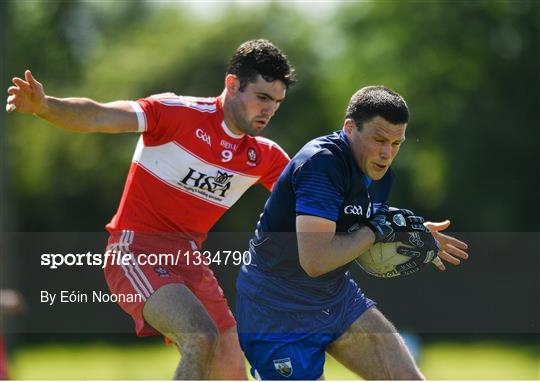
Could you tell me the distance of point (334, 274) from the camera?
6.25 m

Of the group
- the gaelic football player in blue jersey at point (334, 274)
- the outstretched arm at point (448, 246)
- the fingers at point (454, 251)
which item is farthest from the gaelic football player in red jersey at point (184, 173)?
the fingers at point (454, 251)

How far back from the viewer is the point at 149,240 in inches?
262

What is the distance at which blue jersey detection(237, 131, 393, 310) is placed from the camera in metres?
5.90

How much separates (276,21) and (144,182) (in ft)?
74.3

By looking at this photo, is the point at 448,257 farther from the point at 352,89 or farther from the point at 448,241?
the point at 352,89

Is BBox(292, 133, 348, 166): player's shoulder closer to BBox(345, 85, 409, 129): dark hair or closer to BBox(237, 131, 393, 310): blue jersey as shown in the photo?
BBox(237, 131, 393, 310): blue jersey

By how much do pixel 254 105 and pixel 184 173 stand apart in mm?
627

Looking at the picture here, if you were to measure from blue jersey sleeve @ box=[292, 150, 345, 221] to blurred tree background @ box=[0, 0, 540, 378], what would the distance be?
17.3m

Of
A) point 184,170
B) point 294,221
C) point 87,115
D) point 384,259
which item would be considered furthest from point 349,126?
point 87,115

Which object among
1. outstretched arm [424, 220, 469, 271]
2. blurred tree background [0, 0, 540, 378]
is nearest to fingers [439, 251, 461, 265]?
outstretched arm [424, 220, 469, 271]

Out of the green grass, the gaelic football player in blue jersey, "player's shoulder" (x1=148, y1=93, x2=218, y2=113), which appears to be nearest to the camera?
the gaelic football player in blue jersey

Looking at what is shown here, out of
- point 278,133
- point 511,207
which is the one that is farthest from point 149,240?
point 511,207

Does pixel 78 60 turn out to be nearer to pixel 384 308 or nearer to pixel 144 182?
pixel 384 308

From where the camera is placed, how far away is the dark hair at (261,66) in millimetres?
6977
